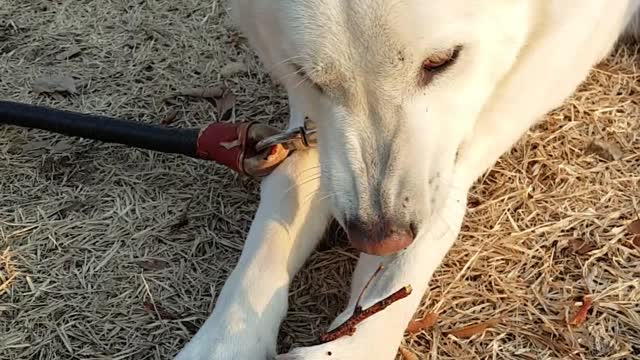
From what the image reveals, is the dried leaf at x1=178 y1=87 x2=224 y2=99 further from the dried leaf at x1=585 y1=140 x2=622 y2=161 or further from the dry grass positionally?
the dried leaf at x1=585 y1=140 x2=622 y2=161

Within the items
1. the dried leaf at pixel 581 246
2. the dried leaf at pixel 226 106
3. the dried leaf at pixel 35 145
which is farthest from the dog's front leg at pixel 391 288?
the dried leaf at pixel 35 145

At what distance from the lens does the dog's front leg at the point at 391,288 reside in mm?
2088

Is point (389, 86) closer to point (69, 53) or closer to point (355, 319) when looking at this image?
point (355, 319)

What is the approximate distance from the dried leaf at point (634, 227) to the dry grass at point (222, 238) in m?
0.02

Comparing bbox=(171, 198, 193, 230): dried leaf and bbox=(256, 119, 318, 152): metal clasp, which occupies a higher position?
bbox=(256, 119, 318, 152): metal clasp

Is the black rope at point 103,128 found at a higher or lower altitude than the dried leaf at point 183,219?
higher

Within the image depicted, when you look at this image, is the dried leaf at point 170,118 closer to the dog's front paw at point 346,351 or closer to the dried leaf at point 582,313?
the dog's front paw at point 346,351

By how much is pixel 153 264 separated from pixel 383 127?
2.85ft

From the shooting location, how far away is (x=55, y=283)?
2492 millimetres

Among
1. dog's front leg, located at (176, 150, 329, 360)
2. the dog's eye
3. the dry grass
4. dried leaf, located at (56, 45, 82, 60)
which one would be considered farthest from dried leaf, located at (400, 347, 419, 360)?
dried leaf, located at (56, 45, 82, 60)

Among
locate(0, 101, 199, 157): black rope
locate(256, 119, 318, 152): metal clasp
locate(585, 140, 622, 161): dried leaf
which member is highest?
locate(256, 119, 318, 152): metal clasp

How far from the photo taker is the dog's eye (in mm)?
1893

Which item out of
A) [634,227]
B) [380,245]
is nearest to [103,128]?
[380,245]

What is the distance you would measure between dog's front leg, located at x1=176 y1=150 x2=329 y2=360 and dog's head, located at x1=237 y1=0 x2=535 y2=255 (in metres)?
0.32
